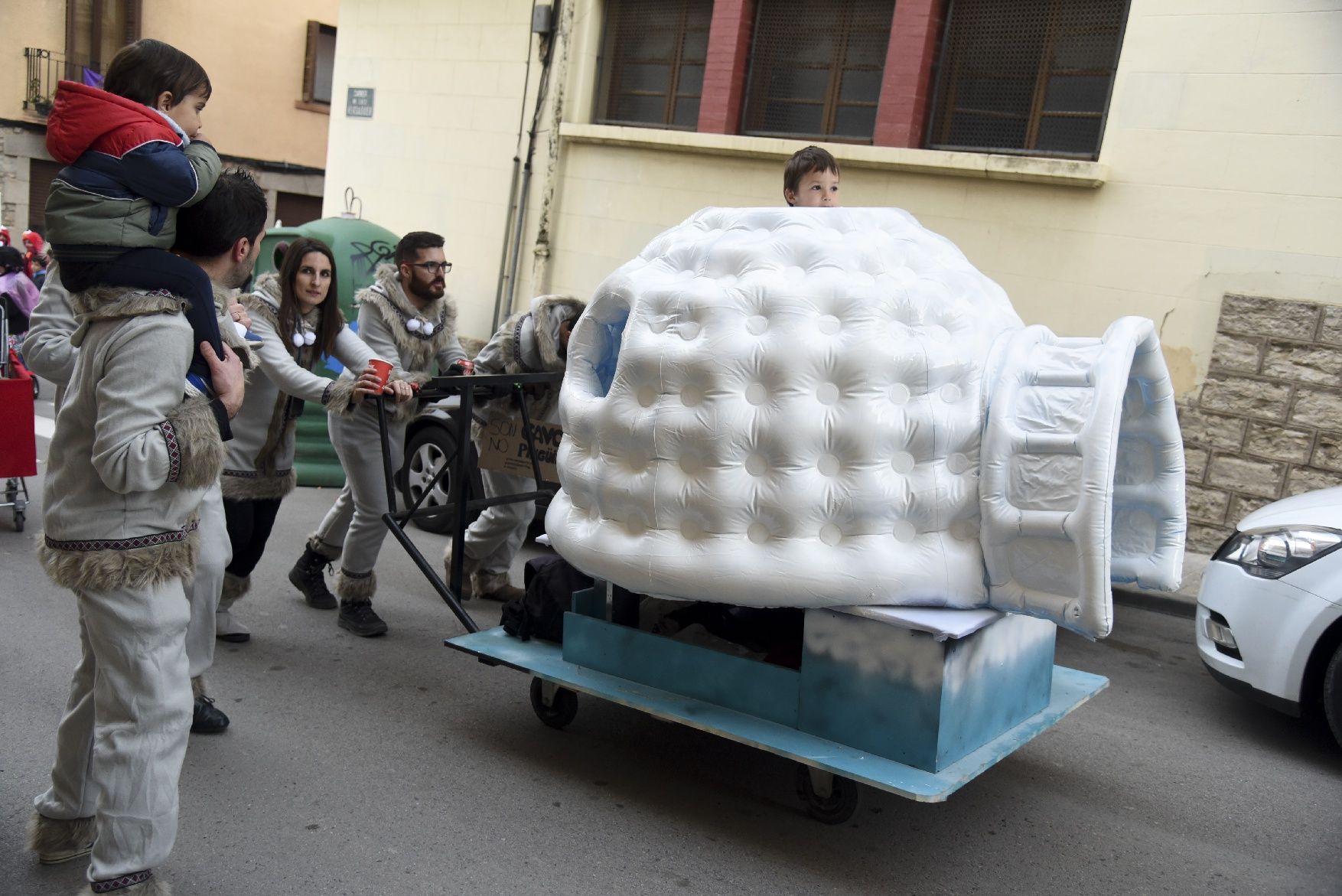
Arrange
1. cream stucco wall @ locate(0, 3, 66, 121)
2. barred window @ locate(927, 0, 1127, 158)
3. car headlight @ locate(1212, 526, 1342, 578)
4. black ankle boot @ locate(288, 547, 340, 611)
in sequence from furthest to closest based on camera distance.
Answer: cream stucco wall @ locate(0, 3, 66, 121) < barred window @ locate(927, 0, 1127, 158) < black ankle boot @ locate(288, 547, 340, 611) < car headlight @ locate(1212, 526, 1342, 578)

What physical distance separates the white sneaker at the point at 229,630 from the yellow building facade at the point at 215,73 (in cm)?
1932

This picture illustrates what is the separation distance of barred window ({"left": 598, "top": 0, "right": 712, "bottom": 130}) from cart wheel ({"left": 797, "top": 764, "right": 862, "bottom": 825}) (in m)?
8.10

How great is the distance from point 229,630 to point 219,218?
282 centimetres

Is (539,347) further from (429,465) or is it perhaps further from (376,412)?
(429,465)

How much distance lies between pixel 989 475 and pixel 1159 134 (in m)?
5.87

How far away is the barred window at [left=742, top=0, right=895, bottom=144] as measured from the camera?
968cm

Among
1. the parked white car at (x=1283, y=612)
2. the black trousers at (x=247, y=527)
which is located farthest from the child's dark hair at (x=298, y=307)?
the parked white car at (x=1283, y=612)

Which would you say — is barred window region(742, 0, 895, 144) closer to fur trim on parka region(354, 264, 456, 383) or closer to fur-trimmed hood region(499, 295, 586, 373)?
fur-trimmed hood region(499, 295, 586, 373)

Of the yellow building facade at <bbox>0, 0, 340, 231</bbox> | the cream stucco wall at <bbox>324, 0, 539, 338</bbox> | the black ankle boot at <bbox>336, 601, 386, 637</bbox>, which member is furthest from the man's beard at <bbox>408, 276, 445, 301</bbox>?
the yellow building facade at <bbox>0, 0, 340, 231</bbox>

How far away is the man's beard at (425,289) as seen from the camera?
5477 millimetres

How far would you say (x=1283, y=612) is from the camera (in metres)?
4.69

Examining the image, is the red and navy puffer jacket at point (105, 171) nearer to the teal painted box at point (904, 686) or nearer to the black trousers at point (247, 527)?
the teal painted box at point (904, 686)

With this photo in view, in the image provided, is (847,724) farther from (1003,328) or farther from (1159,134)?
(1159,134)

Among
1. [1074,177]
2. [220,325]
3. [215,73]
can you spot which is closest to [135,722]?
[220,325]
